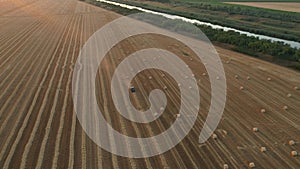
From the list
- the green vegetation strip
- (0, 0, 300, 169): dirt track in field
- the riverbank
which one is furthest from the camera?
the riverbank

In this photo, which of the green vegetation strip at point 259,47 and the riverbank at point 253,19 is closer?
the green vegetation strip at point 259,47

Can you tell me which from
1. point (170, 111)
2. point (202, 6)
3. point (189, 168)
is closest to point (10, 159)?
point (189, 168)

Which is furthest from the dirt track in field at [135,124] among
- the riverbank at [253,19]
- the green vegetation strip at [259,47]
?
the riverbank at [253,19]

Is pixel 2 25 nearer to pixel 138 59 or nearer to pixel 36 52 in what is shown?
pixel 36 52

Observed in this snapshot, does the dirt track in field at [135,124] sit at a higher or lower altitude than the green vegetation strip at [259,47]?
lower

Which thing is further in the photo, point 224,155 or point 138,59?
point 138,59

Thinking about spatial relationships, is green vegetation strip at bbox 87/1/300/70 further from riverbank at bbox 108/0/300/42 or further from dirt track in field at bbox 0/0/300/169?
riverbank at bbox 108/0/300/42

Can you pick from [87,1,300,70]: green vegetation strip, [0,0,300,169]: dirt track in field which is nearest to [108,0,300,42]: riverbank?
[87,1,300,70]: green vegetation strip

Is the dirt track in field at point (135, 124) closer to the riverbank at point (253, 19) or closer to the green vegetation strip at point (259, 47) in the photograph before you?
the green vegetation strip at point (259, 47)
